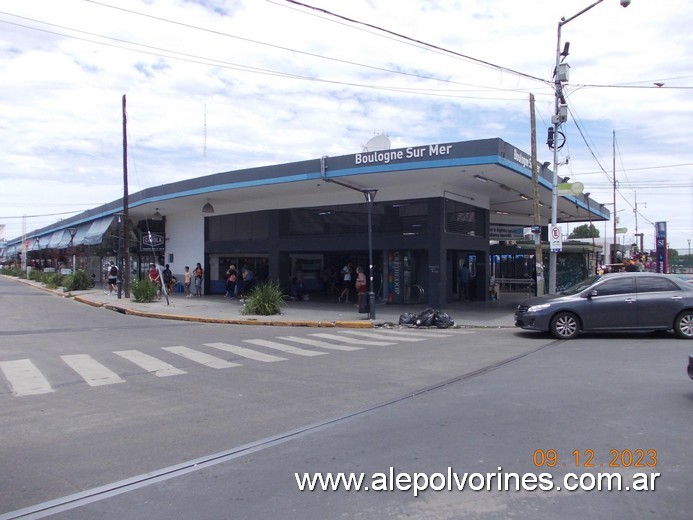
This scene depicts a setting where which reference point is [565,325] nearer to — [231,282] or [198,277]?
[231,282]

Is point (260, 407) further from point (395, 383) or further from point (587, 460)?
point (587, 460)

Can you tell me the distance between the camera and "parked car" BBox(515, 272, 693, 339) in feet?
39.5

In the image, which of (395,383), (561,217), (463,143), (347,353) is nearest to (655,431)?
(395,383)

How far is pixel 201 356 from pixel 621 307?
31.0 feet

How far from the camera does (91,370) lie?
30.3 ft

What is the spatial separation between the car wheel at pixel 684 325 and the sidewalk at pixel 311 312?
14.9ft

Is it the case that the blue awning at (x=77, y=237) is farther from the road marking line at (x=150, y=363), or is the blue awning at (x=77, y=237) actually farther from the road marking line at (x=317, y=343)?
the road marking line at (x=150, y=363)

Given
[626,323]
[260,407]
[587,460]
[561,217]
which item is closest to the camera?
[587,460]

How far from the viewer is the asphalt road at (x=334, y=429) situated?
402 centimetres

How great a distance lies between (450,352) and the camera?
35.8 feet

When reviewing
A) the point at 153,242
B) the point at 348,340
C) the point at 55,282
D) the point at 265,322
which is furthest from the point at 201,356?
the point at 55,282

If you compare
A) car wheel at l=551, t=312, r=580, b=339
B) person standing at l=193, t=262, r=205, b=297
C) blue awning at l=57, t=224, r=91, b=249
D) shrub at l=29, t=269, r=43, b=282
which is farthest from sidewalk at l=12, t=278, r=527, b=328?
shrub at l=29, t=269, r=43, b=282

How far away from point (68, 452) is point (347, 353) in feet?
21.2

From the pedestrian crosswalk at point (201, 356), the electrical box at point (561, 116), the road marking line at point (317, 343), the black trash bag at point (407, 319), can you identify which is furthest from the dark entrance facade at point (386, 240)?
the road marking line at point (317, 343)
